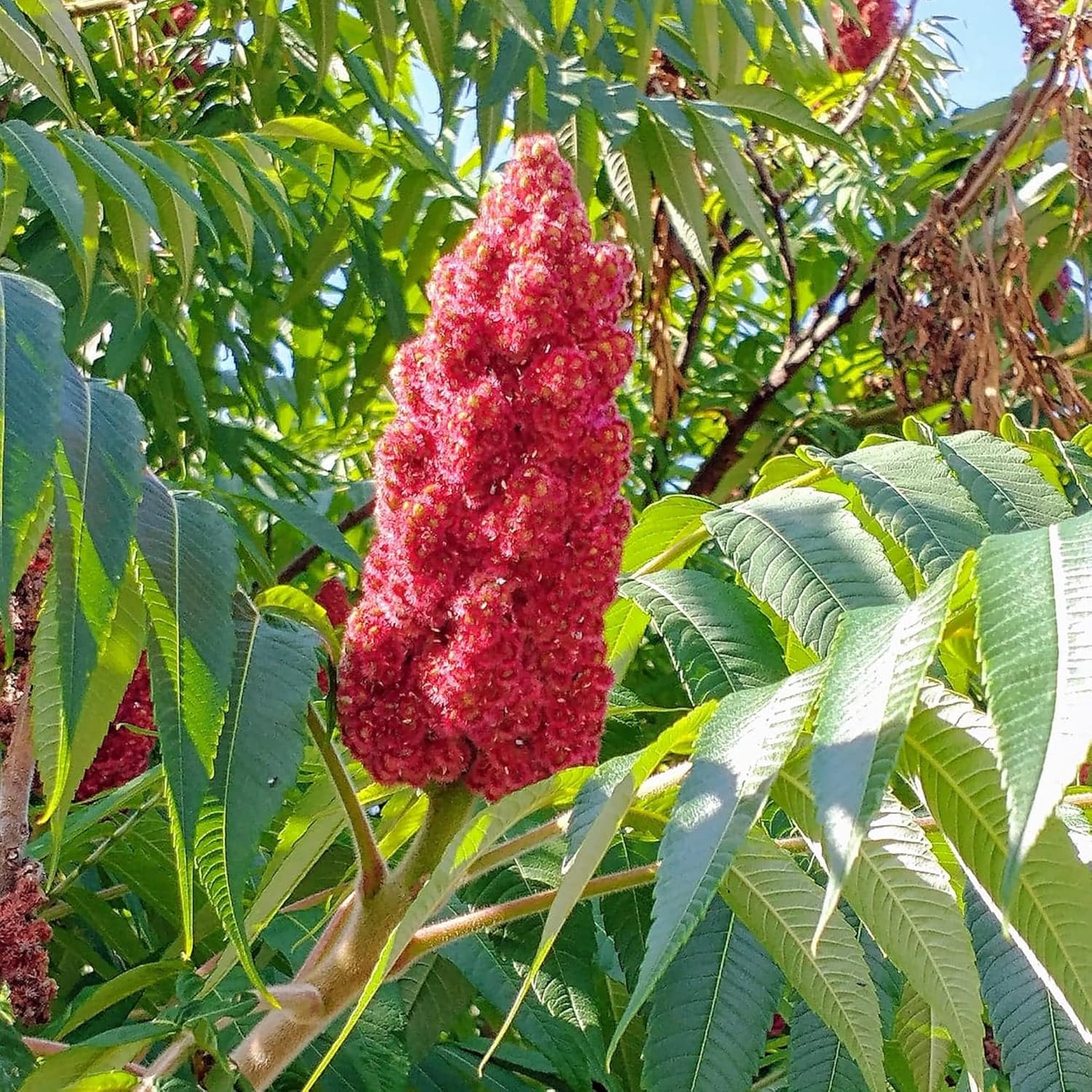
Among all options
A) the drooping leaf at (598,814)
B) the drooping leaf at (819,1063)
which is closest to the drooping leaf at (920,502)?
the drooping leaf at (598,814)

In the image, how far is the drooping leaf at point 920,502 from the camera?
1.22 metres

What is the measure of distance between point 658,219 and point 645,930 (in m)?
2.04

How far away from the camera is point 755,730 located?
1.00 m

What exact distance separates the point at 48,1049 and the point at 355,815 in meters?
0.48

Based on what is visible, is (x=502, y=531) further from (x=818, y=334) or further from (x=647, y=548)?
(x=818, y=334)

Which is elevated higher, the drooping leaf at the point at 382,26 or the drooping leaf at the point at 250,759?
the drooping leaf at the point at 382,26

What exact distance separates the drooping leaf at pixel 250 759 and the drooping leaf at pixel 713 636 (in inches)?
13.7

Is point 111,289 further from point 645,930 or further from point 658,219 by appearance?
point 645,930

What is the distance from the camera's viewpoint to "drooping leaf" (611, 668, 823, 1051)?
0.80 metres

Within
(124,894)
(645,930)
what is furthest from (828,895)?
(124,894)

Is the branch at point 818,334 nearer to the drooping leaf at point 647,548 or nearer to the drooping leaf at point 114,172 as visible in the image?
the drooping leaf at point 647,548

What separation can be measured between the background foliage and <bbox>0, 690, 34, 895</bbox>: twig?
67mm

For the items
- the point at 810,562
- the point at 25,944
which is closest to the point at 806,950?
the point at 810,562

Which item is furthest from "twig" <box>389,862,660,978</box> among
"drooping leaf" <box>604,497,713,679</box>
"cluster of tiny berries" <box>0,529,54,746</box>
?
"cluster of tiny berries" <box>0,529,54,746</box>
